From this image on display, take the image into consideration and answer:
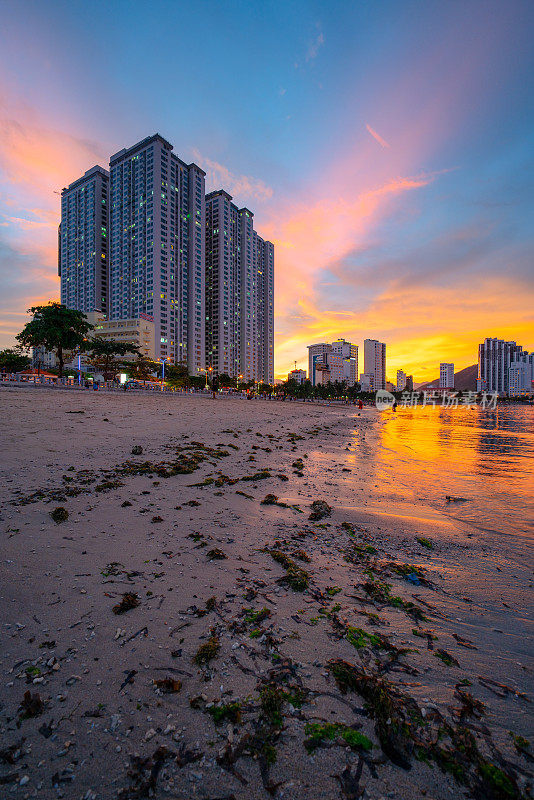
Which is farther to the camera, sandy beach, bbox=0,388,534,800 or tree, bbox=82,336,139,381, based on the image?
tree, bbox=82,336,139,381

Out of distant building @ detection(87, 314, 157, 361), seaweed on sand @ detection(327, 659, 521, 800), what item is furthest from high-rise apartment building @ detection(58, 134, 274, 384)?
seaweed on sand @ detection(327, 659, 521, 800)

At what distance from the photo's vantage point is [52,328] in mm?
50500

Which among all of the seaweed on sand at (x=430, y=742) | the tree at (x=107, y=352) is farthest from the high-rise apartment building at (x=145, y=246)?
the seaweed on sand at (x=430, y=742)

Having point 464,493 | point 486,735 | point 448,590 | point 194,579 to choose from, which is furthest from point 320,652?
point 464,493

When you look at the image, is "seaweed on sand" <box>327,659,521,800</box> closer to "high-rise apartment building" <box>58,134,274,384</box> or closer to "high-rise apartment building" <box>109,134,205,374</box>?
"high-rise apartment building" <box>58,134,274,384</box>

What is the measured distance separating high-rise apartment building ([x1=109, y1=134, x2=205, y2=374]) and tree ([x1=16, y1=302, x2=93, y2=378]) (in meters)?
100

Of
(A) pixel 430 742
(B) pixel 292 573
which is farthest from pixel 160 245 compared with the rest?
(A) pixel 430 742

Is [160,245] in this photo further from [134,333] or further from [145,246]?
[134,333]

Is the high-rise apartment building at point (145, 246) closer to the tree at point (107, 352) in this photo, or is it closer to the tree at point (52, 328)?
the tree at point (107, 352)

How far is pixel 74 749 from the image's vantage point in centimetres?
210

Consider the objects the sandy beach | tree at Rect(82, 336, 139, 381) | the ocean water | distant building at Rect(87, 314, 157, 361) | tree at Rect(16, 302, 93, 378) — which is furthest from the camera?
distant building at Rect(87, 314, 157, 361)

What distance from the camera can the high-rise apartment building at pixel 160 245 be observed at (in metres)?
158

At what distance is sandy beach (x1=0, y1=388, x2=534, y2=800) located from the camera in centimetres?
210

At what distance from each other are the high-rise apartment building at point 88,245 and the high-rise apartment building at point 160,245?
425 inches
